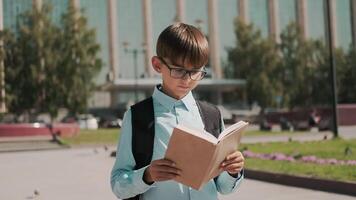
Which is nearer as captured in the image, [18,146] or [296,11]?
[18,146]

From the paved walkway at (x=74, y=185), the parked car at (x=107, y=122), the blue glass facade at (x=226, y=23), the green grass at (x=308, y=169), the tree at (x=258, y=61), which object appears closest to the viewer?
the paved walkway at (x=74, y=185)

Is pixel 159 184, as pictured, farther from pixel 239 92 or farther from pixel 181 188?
pixel 239 92

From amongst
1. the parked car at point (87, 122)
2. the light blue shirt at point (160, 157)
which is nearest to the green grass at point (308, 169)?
the light blue shirt at point (160, 157)

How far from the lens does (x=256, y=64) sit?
5681cm

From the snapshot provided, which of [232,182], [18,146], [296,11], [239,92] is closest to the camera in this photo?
[232,182]

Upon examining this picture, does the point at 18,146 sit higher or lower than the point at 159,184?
lower

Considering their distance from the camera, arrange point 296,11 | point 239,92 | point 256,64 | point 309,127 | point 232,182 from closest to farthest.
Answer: point 232,182
point 309,127
point 256,64
point 239,92
point 296,11

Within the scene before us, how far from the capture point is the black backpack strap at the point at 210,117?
9.35ft

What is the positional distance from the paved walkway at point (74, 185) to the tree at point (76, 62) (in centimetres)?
2233

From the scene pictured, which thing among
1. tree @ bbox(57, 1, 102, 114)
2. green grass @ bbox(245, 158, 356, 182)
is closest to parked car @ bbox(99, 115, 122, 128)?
tree @ bbox(57, 1, 102, 114)

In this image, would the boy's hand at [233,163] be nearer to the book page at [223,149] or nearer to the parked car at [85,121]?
the book page at [223,149]

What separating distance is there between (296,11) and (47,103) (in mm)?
40995

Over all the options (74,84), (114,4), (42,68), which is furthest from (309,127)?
(114,4)

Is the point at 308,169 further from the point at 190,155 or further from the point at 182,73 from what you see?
the point at 190,155
